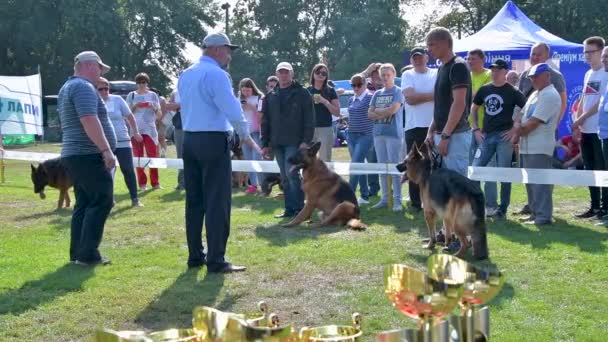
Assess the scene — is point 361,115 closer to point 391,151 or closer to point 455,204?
point 391,151

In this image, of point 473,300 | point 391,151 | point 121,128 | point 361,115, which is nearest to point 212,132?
point 473,300

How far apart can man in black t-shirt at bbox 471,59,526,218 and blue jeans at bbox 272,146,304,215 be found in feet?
7.70

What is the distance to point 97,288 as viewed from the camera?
223 inches

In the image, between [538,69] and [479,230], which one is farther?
[538,69]

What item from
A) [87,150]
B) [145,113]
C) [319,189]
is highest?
[145,113]

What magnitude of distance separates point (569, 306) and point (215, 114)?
2.96 meters

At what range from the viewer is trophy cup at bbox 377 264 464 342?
2.23 metres

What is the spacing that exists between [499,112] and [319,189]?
2.26 metres

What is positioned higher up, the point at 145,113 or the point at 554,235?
the point at 145,113

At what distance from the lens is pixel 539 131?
816 cm

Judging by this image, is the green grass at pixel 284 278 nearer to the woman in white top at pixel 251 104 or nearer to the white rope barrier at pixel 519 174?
the white rope barrier at pixel 519 174

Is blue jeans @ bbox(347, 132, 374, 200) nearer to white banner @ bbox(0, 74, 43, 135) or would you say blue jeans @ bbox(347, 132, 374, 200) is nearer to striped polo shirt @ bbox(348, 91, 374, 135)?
striped polo shirt @ bbox(348, 91, 374, 135)

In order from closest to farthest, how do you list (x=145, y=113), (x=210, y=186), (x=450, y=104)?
(x=210, y=186) → (x=450, y=104) → (x=145, y=113)

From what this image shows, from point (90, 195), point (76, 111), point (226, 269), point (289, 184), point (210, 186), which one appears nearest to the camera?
point (210, 186)
